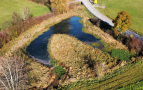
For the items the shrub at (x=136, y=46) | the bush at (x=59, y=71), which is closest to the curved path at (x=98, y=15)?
the shrub at (x=136, y=46)

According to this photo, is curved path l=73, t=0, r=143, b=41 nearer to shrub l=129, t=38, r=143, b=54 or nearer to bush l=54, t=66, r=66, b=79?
shrub l=129, t=38, r=143, b=54

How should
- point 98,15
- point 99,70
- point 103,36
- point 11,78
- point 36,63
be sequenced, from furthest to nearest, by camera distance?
point 98,15, point 103,36, point 36,63, point 99,70, point 11,78

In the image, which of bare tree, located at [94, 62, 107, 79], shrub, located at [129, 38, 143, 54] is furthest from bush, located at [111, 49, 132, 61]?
bare tree, located at [94, 62, 107, 79]

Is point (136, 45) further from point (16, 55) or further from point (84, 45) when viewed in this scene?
point (16, 55)

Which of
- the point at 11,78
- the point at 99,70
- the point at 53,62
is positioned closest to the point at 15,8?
the point at 53,62

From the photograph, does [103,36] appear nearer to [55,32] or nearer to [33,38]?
[55,32]

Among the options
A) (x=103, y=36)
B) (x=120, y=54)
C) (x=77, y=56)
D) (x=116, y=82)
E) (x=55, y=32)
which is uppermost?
(x=55, y=32)
